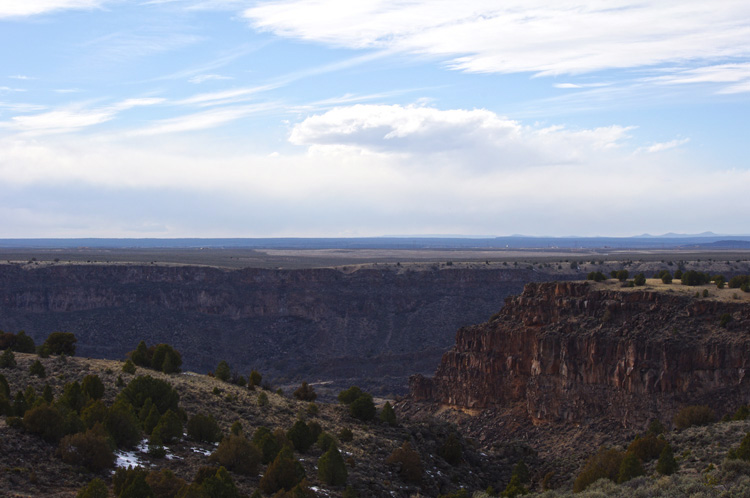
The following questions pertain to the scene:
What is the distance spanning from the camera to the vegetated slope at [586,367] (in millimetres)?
47750

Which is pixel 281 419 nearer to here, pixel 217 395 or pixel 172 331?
pixel 217 395

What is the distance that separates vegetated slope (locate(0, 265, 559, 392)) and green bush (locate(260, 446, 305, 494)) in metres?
57.3

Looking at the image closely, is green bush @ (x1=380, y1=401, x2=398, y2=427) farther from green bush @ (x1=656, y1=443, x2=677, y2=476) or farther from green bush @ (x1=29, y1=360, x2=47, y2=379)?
green bush @ (x1=29, y1=360, x2=47, y2=379)

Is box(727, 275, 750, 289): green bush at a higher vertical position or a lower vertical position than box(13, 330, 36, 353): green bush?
higher

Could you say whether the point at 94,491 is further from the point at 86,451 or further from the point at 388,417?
the point at 388,417

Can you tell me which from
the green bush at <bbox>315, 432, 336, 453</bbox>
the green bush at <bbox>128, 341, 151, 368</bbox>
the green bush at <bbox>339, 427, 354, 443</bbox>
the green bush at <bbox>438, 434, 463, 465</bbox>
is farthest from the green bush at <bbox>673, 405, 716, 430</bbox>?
the green bush at <bbox>128, 341, 151, 368</bbox>

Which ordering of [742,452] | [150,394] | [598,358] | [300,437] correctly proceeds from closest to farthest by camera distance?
[742,452] → [150,394] → [300,437] → [598,358]

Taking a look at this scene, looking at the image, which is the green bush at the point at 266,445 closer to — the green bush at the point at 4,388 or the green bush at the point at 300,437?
the green bush at the point at 300,437

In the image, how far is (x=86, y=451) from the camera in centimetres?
2947

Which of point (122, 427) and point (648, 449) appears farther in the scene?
point (648, 449)

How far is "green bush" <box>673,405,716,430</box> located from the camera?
43.1 meters

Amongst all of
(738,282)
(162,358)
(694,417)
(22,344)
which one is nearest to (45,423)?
(162,358)

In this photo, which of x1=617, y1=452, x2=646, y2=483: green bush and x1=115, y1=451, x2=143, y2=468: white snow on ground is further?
x1=617, y1=452, x2=646, y2=483: green bush

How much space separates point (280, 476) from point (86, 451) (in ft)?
23.7
